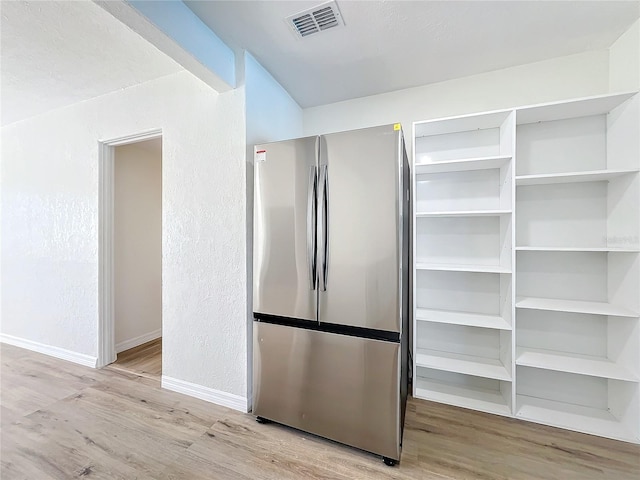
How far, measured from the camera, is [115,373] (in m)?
2.41

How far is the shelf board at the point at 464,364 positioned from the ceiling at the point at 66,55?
2.96m

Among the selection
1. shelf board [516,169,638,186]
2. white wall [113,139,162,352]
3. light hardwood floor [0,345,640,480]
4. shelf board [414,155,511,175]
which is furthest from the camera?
white wall [113,139,162,352]

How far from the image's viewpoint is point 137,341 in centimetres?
313

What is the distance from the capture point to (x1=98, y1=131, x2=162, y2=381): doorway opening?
8.20ft

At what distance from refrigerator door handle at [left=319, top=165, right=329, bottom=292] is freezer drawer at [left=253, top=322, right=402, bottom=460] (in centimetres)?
35

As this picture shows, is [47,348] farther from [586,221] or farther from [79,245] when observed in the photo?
[586,221]

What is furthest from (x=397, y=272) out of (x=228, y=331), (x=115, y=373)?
(x=115, y=373)

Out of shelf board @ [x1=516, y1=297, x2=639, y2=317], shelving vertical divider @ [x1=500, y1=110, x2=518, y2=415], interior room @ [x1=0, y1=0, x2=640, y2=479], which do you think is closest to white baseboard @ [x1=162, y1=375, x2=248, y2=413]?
interior room @ [x1=0, y1=0, x2=640, y2=479]

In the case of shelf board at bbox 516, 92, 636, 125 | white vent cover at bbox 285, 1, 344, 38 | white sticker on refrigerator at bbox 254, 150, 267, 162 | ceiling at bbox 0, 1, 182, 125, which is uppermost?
white vent cover at bbox 285, 1, 344, 38

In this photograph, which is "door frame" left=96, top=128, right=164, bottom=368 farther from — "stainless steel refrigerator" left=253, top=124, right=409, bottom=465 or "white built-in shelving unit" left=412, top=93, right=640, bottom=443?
"white built-in shelving unit" left=412, top=93, right=640, bottom=443

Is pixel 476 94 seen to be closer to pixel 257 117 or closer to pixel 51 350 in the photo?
pixel 257 117

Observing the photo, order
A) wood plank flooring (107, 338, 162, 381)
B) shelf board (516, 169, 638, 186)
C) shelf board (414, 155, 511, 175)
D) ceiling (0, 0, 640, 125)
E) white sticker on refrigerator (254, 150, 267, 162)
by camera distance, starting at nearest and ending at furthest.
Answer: ceiling (0, 0, 640, 125)
shelf board (516, 169, 638, 186)
white sticker on refrigerator (254, 150, 267, 162)
shelf board (414, 155, 511, 175)
wood plank flooring (107, 338, 162, 381)

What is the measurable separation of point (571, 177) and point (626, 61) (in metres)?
0.79

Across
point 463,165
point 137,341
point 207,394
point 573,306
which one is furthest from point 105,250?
point 573,306
